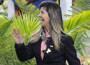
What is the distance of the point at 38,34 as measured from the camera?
391cm

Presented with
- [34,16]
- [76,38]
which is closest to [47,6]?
[34,16]

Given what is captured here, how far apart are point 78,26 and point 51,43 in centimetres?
151

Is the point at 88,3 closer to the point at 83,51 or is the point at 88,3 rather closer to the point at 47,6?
the point at 83,51

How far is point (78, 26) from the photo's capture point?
5191 millimetres

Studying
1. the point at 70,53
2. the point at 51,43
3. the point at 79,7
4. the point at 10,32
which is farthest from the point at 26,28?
the point at 79,7

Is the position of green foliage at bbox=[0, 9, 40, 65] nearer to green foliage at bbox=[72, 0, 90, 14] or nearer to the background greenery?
the background greenery

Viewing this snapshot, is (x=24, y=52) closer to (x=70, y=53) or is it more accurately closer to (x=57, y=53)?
(x=57, y=53)

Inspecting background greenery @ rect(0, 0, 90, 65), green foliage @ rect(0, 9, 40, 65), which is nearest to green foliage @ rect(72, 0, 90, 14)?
background greenery @ rect(0, 0, 90, 65)

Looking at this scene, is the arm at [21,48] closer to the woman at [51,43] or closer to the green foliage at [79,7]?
the woman at [51,43]

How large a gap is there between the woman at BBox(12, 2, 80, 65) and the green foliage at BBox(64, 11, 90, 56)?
1.31 meters

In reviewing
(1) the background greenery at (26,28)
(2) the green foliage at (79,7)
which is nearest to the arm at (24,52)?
(1) the background greenery at (26,28)

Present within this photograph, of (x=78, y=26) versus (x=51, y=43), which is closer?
(x=51, y=43)

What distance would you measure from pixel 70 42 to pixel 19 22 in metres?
1.28

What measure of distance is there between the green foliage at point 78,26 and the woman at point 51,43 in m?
1.31
